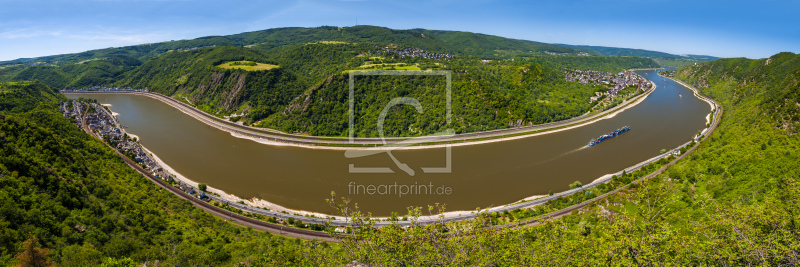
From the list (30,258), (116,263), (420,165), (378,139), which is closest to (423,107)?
(378,139)

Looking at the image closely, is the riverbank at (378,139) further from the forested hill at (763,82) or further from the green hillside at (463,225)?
the forested hill at (763,82)

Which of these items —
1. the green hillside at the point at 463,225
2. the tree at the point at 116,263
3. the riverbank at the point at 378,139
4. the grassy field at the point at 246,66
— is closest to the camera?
the green hillside at the point at 463,225

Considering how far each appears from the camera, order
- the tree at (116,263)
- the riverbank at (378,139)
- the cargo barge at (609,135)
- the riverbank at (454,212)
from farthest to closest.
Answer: the riverbank at (378,139)
the cargo barge at (609,135)
the riverbank at (454,212)
the tree at (116,263)

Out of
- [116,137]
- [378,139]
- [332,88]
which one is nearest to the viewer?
[116,137]

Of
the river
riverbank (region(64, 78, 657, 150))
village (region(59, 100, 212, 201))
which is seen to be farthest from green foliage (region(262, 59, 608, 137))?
village (region(59, 100, 212, 201))

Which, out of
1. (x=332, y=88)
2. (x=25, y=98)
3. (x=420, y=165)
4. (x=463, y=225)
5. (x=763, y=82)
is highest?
(x=763, y=82)

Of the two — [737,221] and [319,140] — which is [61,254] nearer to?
[737,221]

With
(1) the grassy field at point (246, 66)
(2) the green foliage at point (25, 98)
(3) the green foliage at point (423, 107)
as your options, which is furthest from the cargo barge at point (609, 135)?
(2) the green foliage at point (25, 98)

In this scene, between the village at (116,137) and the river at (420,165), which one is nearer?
the river at (420,165)

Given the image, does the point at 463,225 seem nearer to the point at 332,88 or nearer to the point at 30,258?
the point at 30,258
